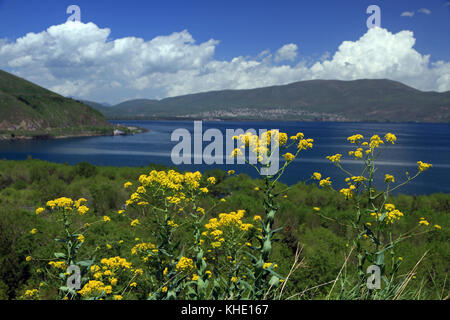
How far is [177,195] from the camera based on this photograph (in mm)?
5027

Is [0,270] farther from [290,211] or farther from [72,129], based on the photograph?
[72,129]

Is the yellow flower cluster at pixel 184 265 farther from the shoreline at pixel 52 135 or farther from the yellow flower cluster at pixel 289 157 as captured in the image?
the shoreline at pixel 52 135

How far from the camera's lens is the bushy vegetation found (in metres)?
4.09

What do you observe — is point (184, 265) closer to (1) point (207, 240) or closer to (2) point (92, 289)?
(2) point (92, 289)

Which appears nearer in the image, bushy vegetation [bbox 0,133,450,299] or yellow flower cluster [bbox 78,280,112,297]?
bushy vegetation [bbox 0,133,450,299]

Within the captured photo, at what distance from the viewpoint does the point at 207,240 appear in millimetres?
13352

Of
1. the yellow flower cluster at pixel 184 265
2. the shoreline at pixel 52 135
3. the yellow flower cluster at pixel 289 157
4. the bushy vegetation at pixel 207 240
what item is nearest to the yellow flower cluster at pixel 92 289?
the bushy vegetation at pixel 207 240

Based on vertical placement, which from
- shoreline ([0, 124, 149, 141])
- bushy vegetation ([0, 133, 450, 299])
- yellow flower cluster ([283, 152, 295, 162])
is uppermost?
shoreline ([0, 124, 149, 141])

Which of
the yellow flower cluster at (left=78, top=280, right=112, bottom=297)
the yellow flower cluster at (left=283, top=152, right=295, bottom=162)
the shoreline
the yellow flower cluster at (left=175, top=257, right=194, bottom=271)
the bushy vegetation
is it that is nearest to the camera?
the bushy vegetation

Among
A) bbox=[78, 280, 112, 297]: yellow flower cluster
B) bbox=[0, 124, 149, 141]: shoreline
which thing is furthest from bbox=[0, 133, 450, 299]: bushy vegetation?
bbox=[0, 124, 149, 141]: shoreline

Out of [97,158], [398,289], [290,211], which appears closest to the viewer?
[398,289]

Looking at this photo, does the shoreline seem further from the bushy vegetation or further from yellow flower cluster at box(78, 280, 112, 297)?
yellow flower cluster at box(78, 280, 112, 297)
